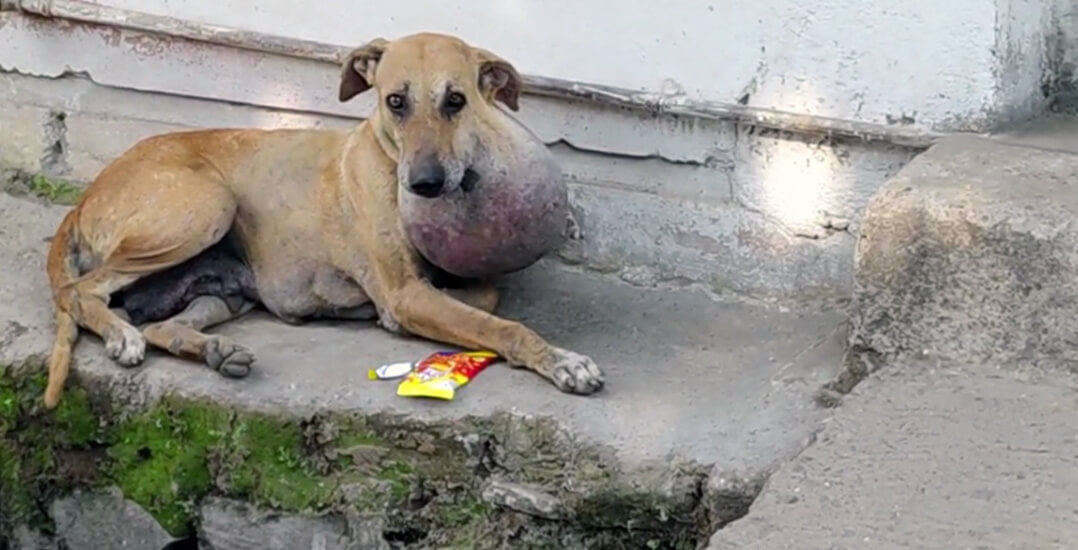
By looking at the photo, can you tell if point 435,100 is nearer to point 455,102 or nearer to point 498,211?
point 455,102

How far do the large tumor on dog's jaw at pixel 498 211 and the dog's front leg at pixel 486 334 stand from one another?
0.12 meters

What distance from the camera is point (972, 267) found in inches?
169

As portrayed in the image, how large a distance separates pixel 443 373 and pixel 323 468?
15.6 inches

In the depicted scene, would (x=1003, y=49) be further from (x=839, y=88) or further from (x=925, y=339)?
(x=925, y=339)

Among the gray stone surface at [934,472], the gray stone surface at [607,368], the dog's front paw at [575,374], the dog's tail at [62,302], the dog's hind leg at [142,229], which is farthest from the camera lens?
the dog's hind leg at [142,229]

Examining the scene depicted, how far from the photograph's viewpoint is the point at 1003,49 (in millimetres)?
4855

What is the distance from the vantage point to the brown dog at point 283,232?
16.2 ft

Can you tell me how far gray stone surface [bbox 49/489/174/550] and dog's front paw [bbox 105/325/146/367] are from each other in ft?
1.20

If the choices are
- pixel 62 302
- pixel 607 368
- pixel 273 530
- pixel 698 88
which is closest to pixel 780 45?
pixel 698 88

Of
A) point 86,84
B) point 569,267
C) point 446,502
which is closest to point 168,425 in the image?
point 446,502

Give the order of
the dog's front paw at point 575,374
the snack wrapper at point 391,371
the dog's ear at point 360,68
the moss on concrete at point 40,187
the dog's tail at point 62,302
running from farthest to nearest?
the moss on concrete at point 40,187, the dog's ear at point 360,68, the dog's tail at point 62,302, the snack wrapper at point 391,371, the dog's front paw at point 575,374

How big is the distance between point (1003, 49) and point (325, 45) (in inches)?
82.3

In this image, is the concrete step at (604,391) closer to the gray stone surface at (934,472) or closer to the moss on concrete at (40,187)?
the gray stone surface at (934,472)

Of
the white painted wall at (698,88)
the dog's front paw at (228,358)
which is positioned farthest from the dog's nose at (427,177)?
the white painted wall at (698,88)
